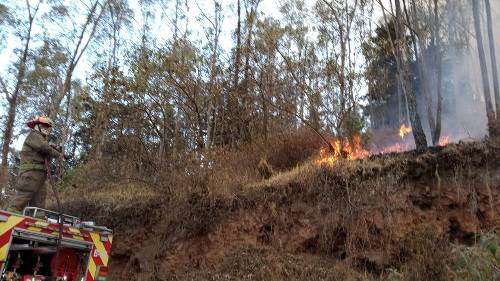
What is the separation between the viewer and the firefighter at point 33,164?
23.8 ft

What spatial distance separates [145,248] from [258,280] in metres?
3.22

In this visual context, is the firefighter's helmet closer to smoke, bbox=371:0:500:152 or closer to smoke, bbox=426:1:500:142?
smoke, bbox=371:0:500:152

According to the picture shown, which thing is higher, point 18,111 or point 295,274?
point 18,111

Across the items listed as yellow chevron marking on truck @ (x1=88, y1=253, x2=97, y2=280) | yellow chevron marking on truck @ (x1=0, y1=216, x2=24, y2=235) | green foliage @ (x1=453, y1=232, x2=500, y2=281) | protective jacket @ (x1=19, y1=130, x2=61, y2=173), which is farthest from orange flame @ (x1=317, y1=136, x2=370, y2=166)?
yellow chevron marking on truck @ (x1=0, y1=216, x2=24, y2=235)

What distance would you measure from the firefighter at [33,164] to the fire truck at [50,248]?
0.40m

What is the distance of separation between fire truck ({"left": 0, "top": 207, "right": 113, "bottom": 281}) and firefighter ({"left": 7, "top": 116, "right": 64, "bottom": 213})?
396 millimetres

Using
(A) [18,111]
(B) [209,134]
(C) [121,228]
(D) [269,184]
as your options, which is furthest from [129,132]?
(A) [18,111]

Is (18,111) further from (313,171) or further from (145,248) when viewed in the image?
(313,171)

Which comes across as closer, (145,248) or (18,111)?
(145,248)

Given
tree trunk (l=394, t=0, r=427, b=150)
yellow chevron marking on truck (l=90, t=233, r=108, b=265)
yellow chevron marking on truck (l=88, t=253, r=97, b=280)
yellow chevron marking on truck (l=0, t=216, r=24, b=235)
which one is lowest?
yellow chevron marking on truck (l=88, t=253, r=97, b=280)

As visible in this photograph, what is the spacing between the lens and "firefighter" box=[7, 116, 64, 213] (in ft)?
23.8

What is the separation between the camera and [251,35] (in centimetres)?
1331

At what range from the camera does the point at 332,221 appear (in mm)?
8602

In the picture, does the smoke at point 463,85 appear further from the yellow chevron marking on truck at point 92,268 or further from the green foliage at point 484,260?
the yellow chevron marking on truck at point 92,268
